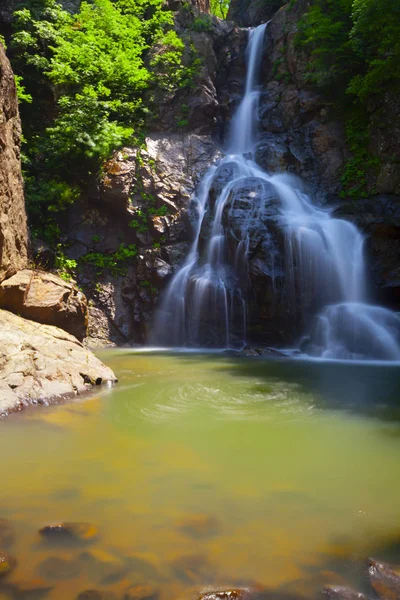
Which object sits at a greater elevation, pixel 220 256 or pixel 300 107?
pixel 300 107

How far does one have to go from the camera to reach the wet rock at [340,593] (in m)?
1.76

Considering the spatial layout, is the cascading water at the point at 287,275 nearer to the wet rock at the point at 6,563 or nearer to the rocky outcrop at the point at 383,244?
the rocky outcrop at the point at 383,244

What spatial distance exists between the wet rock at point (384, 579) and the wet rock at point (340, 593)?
0.10 metres

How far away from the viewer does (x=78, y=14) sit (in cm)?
1803

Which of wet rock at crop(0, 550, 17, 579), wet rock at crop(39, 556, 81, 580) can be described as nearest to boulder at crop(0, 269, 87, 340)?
wet rock at crop(0, 550, 17, 579)

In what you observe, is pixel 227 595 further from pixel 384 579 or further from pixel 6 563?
pixel 6 563

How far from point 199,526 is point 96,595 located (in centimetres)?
73

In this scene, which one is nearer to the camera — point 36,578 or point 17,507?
point 36,578

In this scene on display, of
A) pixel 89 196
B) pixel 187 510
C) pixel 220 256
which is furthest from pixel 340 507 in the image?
pixel 89 196

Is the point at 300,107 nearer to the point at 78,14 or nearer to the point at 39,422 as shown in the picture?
the point at 78,14

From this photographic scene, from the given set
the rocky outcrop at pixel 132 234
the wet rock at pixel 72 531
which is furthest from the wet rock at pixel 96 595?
the rocky outcrop at pixel 132 234

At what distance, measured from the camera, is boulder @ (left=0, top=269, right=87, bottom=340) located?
7.88 metres

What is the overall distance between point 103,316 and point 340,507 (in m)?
12.2

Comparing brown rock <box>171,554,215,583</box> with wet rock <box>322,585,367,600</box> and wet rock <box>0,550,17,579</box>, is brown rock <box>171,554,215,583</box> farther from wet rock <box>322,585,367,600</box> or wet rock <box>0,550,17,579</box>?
wet rock <box>0,550,17,579</box>
